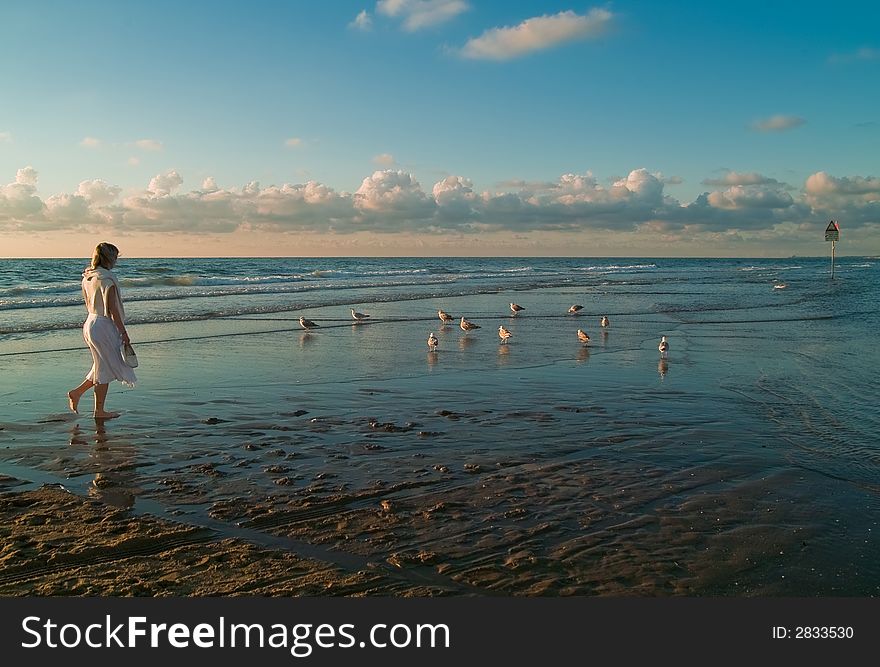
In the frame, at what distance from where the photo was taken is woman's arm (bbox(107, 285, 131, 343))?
8.58 metres

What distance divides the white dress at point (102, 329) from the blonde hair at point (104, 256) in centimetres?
7

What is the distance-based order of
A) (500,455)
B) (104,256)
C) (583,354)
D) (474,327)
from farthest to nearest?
1. (474,327)
2. (583,354)
3. (104,256)
4. (500,455)

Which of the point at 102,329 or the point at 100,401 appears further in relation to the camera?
the point at 100,401

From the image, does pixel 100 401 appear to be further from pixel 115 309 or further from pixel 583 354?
pixel 583 354

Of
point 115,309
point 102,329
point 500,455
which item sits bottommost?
point 500,455

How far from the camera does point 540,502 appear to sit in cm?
572

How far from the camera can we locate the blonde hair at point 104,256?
8.50 meters

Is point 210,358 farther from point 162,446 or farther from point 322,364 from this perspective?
point 162,446

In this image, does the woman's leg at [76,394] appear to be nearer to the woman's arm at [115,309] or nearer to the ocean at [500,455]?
the ocean at [500,455]

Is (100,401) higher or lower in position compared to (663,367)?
higher

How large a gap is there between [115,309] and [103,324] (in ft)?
0.76

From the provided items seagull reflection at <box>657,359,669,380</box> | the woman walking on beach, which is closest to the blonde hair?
the woman walking on beach

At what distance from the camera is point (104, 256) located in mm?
8500

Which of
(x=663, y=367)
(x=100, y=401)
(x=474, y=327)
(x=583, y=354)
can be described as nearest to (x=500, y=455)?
(x=100, y=401)
